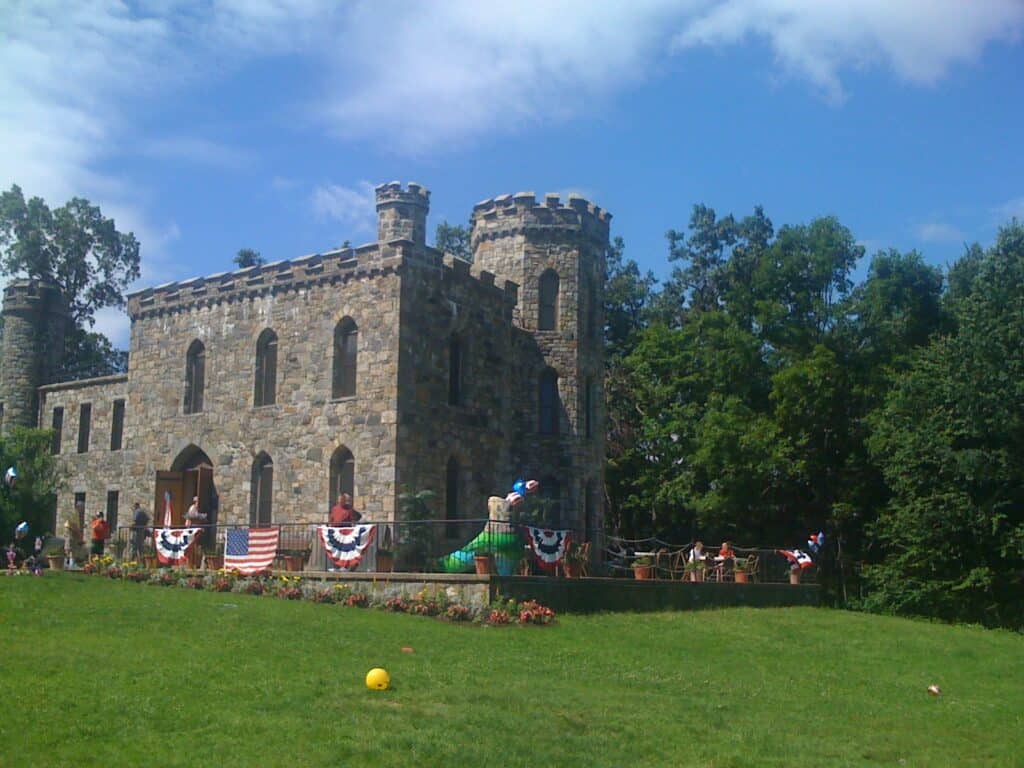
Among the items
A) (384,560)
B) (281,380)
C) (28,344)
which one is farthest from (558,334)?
(28,344)

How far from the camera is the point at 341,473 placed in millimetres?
28188

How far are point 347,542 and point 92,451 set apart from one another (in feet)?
51.3

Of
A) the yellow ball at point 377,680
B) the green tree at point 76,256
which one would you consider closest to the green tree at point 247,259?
the green tree at point 76,256

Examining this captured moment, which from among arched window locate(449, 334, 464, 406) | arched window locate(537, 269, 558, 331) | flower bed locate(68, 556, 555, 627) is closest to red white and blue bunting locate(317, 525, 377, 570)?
flower bed locate(68, 556, 555, 627)

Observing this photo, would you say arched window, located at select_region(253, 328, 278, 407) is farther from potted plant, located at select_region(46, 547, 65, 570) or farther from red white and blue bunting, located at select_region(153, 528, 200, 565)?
potted plant, located at select_region(46, 547, 65, 570)

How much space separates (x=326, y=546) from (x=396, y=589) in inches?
106

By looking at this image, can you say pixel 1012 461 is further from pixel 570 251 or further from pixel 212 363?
pixel 212 363

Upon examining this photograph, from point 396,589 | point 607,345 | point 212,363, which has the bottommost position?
point 396,589

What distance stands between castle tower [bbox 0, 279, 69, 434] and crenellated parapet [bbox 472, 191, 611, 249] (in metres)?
16.6

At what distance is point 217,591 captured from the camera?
23.2 metres

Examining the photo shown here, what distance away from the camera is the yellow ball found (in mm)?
14102

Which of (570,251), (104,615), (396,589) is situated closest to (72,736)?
(104,615)

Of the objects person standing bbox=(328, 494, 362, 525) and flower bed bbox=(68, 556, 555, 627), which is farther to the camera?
person standing bbox=(328, 494, 362, 525)

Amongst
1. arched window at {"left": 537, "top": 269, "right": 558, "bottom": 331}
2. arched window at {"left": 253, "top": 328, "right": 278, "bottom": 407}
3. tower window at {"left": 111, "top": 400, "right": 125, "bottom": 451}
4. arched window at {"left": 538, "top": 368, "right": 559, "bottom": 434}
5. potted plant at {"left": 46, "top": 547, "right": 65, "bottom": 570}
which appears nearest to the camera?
potted plant at {"left": 46, "top": 547, "right": 65, "bottom": 570}
